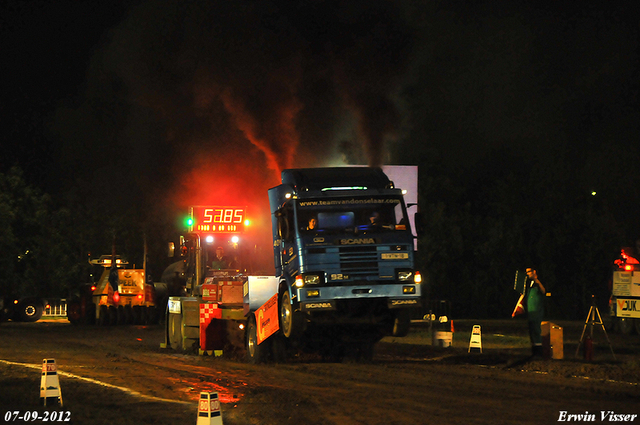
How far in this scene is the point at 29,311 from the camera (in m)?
40.0

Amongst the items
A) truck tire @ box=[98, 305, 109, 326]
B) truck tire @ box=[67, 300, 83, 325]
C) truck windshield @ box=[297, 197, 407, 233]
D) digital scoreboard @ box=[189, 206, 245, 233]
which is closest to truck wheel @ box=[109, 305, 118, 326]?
truck tire @ box=[98, 305, 109, 326]

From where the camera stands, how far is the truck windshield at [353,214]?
16.2 metres

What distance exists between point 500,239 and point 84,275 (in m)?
29.4

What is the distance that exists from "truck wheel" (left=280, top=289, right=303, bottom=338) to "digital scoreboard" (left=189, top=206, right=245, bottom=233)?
5.76 metres

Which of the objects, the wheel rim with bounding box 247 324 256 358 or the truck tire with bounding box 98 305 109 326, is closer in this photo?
the wheel rim with bounding box 247 324 256 358

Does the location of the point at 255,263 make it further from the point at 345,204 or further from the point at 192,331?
the point at 345,204

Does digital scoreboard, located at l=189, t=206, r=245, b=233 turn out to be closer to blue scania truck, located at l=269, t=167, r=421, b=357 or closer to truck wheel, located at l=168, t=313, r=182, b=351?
truck wheel, located at l=168, t=313, r=182, b=351

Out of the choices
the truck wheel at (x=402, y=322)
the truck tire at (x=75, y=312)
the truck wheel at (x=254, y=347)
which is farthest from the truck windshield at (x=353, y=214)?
the truck tire at (x=75, y=312)

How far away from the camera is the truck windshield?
16.2 m

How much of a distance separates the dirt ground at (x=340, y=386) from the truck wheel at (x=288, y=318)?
70 centimetres

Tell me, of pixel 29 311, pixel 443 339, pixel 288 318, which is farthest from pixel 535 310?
pixel 29 311

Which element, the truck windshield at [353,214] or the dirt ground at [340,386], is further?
the truck windshield at [353,214]

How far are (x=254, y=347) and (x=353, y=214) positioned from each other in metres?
3.52

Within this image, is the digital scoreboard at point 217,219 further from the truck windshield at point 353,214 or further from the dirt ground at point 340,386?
the truck windshield at point 353,214
